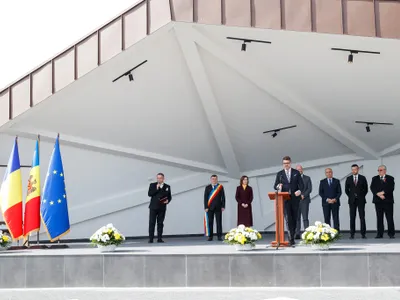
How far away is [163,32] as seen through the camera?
36.6ft

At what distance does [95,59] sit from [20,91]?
2.03m

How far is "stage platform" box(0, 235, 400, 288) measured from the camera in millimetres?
8297

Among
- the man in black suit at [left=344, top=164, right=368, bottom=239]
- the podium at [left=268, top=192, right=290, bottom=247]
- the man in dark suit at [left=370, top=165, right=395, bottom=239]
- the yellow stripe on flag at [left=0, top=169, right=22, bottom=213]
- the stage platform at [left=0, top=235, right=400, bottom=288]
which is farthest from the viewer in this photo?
the man in black suit at [left=344, top=164, right=368, bottom=239]

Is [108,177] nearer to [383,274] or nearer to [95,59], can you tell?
[95,59]

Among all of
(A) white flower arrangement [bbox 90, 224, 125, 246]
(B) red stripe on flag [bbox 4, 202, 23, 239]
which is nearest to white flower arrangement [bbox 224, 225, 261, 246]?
(A) white flower arrangement [bbox 90, 224, 125, 246]

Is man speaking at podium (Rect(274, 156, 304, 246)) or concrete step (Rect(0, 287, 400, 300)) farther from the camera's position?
man speaking at podium (Rect(274, 156, 304, 246))

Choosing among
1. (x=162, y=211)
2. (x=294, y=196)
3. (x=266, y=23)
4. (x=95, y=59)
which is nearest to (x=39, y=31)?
(x=95, y=59)

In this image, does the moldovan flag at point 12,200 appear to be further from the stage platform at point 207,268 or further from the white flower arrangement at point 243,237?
the white flower arrangement at point 243,237

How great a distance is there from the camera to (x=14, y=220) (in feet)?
37.7

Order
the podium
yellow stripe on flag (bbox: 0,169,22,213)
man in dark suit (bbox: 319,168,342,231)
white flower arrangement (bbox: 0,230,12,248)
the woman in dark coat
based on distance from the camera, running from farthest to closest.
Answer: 1. the woman in dark coat
2. man in dark suit (bbox: 319,168,342,231)
3. yellow stripe on flag (bbox: 0,169,22,213)
4. white flower arrangement (bbox: 0,230,12,248)
5. the podium

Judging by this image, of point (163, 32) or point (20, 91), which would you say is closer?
point (163, 32)

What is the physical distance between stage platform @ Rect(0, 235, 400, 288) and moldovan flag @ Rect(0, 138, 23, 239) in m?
1.70

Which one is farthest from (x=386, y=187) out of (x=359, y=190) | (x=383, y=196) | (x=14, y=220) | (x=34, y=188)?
(x=14, y=220)

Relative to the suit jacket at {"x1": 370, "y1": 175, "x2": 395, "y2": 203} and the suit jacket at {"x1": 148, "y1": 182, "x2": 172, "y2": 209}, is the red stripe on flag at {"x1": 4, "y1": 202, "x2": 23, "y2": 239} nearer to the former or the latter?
the suit jacket at {"x1": 148, "y1": 182, "x2": 172, "y2": 209}
